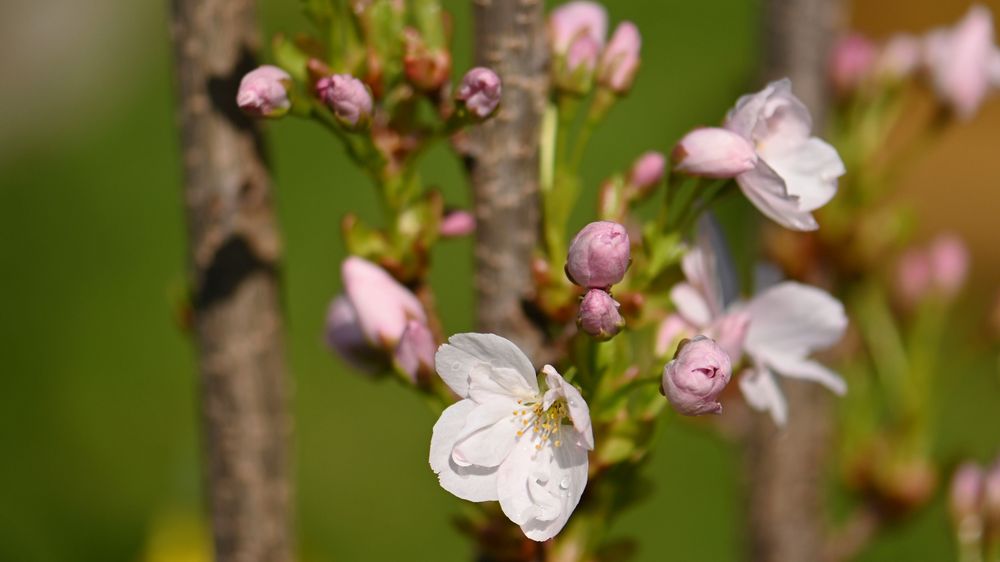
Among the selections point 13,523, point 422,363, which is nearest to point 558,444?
point 422,363

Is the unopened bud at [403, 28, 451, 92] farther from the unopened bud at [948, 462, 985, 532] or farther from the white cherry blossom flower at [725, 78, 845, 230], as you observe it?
the unopened bud at [948, 462, 985, 532]

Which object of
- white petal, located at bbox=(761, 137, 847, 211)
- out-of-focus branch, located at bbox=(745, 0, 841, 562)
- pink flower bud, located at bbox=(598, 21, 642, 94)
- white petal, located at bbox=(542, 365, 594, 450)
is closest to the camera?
white petal, located at bbox=(542, 365, 594, 450)

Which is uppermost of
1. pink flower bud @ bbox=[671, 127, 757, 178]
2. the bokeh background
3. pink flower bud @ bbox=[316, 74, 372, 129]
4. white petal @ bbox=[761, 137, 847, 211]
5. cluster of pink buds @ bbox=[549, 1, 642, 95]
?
pink flower bud @ bbox=[316, 74, 372, 129]

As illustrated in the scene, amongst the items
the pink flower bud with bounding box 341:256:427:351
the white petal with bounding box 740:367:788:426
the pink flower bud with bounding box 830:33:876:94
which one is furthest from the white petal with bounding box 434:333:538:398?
the pink flower bud with bounding box 830:33:876:94

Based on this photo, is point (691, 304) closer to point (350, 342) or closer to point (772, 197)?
point (772, 197)

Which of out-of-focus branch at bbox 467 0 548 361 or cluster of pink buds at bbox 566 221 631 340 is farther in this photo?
out-of-focus branch at bbox 467 0 548 361

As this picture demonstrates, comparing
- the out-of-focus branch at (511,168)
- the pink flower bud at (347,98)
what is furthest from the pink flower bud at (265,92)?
the out-of-focus branch at (511,168)
